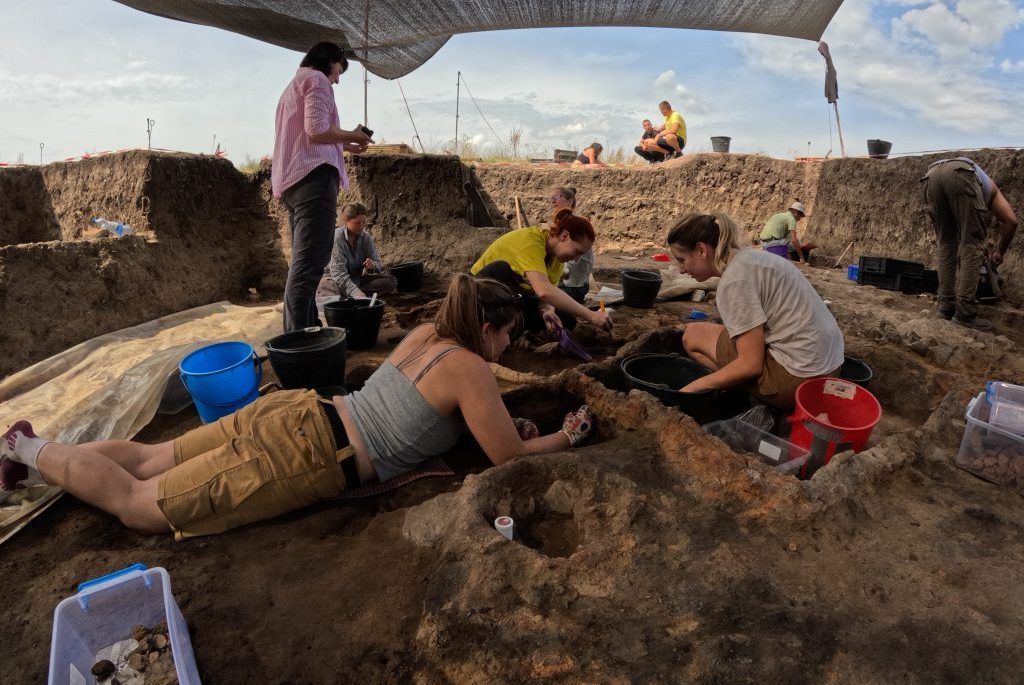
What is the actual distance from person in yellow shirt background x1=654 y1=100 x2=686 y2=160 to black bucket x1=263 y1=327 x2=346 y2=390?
358 inches

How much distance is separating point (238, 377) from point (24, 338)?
7.20 feet

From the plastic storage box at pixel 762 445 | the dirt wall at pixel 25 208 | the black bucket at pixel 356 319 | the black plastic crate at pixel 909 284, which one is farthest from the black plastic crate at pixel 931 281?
the dirt wall at pixel 25 208

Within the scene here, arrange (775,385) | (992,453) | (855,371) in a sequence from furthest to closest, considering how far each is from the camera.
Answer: (855,371), (775,385), (992,453)

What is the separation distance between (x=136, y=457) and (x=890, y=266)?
7.48 metres

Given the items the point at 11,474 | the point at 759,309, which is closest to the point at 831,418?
the point at 759,309

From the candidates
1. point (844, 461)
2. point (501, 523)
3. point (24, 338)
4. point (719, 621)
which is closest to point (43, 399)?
point (24, 338)

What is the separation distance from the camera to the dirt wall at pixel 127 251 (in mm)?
3959

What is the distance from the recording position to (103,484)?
198 cm

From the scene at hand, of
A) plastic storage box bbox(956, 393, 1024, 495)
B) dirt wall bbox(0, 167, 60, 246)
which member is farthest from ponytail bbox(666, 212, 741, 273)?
dirt wall bbox(0, 167, 60, 246)

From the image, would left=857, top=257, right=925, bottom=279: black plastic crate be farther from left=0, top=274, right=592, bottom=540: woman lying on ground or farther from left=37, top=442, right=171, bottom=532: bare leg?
left=37, top=442, right=171, bottom=532: bare leg

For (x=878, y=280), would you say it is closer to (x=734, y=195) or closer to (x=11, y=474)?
(x=734, y=195)

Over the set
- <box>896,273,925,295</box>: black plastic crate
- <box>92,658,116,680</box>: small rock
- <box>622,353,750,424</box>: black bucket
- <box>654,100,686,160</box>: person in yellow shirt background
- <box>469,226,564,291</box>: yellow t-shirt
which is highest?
<box>654,100,686,160</box>: person in yellow shirt background

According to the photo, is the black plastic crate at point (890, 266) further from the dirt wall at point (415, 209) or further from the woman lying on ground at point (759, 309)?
the woman lying on ground at point (759, 309)

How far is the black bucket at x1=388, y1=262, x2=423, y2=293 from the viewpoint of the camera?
616 centimetres
